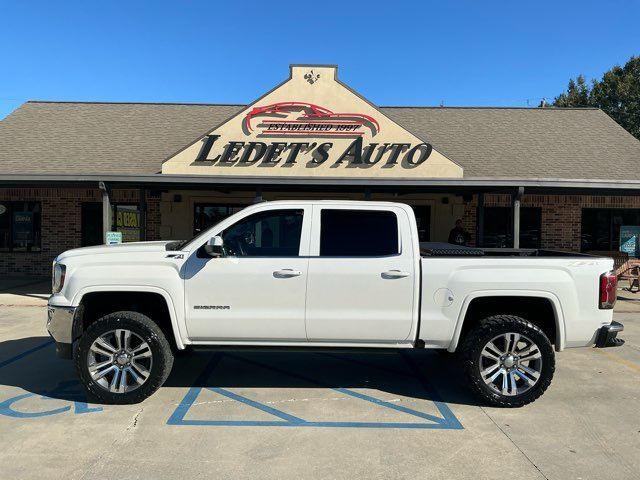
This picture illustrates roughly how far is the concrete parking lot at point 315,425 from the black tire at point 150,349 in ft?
0.43

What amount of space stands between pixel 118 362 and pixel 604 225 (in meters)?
15.4

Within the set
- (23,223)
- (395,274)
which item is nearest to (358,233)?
(395,274)

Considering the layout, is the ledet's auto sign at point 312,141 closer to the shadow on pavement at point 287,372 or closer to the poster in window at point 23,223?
the shadow on pavement at point 287,372

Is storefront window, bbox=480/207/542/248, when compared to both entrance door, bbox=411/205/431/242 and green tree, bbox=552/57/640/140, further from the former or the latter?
green tree, bbox=552/57/640/140

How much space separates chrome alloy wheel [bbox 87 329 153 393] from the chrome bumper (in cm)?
25

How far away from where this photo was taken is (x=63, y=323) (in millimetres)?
4668

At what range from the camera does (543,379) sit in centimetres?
467

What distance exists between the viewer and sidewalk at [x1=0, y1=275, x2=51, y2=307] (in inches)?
421

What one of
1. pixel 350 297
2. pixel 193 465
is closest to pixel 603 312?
pixel 350 297

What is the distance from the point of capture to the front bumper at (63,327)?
4660mm

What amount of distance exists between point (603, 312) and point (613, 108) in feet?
116

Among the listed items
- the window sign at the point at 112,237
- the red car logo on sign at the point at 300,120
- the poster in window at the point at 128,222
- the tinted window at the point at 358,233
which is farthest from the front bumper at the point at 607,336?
the poster in window at the point at 128,222

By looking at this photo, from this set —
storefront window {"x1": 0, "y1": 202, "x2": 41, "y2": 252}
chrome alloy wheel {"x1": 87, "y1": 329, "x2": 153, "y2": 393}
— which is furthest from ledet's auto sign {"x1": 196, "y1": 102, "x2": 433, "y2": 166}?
chrome alloy wheel {"x1": 87, "y1": 329, "x2": 153, "y2": 393}

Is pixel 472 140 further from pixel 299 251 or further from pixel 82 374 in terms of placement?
pixel 82 374
